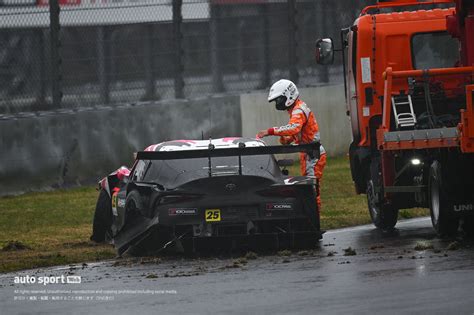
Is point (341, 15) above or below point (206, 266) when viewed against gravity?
above

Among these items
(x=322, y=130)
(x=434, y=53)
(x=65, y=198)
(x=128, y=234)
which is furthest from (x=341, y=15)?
(x=128, y=234)

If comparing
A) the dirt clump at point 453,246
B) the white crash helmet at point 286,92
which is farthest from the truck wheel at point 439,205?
the white crash helmet at point 286,92

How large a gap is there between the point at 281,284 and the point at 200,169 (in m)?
3.42

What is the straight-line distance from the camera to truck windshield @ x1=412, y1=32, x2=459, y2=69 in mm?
16453

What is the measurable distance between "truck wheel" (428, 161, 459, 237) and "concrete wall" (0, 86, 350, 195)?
8.77m

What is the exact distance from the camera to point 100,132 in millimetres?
22625

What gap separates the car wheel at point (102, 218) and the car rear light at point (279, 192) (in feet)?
8.44

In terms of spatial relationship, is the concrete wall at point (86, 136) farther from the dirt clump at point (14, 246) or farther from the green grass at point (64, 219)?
the dirt clump at point (14, 246)

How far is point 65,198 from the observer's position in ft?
69.4

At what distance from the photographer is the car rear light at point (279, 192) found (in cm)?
1353

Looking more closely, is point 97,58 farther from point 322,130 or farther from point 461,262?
point 461,262

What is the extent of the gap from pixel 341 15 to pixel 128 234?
476 inches

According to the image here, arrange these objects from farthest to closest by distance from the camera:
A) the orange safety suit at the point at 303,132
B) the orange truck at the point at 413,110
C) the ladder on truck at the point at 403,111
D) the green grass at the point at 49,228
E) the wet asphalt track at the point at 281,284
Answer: the orange safety suit at the point at 303,132, the ladder on truck at the point at 403,111, the green grass at the point at 49,228, the orange truck at the point at 413,110, the wet asphalt track at the point at 281,284
